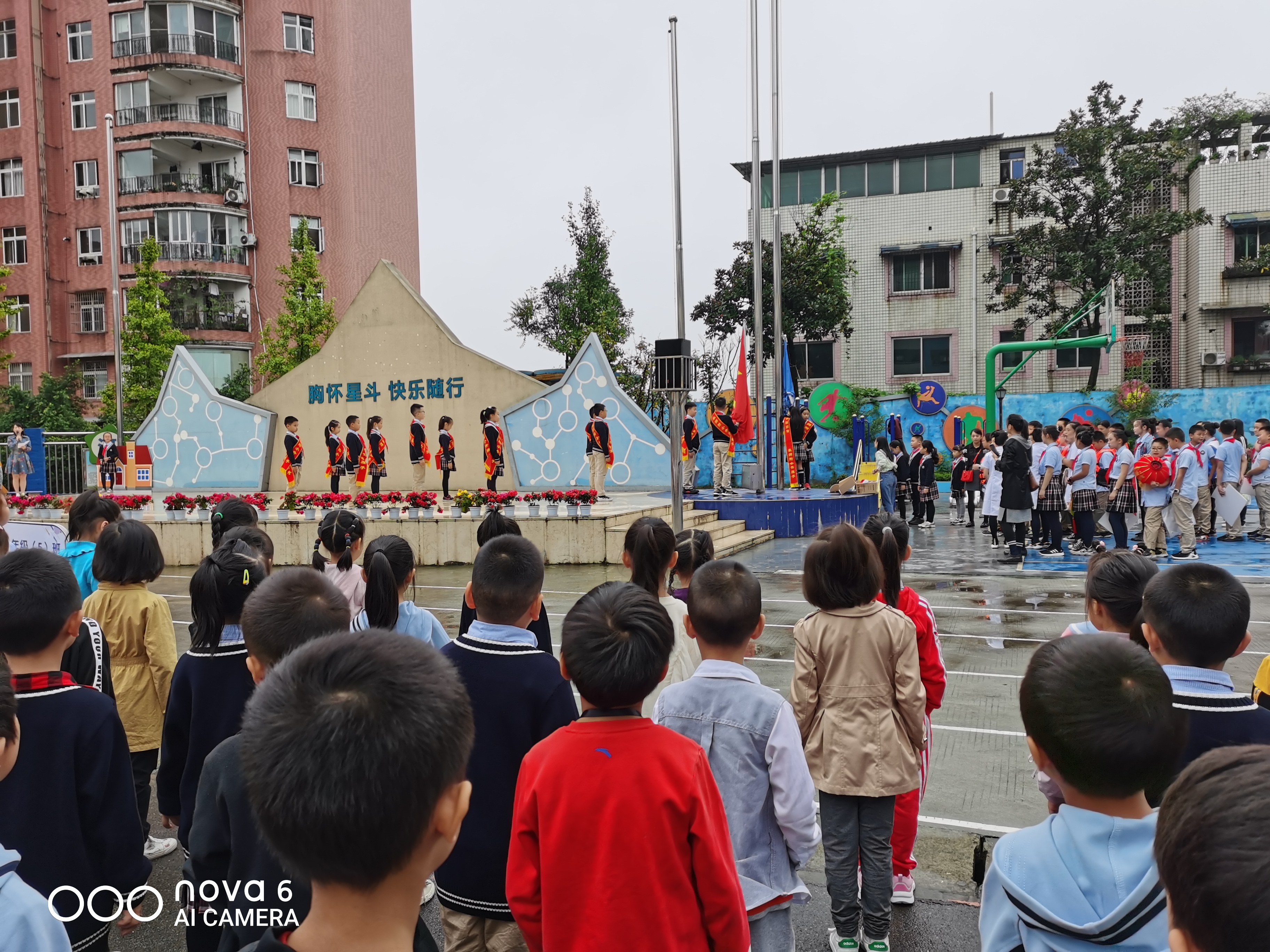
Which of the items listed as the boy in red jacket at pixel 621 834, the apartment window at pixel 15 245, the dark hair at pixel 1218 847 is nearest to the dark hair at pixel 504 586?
the boy in red jacket at pixel 621 834

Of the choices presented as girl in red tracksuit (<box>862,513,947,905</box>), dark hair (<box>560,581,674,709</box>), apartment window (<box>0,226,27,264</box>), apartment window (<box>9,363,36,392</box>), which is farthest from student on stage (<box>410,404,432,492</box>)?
apartment window (<box>0,226,27,264</box>)

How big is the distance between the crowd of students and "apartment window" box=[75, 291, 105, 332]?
121 feet

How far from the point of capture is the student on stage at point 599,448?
1678 centimetres

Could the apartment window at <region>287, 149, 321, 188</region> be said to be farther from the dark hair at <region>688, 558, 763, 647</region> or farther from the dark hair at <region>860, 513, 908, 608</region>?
the dark hair at <region>688, 558, 763, 647</region>

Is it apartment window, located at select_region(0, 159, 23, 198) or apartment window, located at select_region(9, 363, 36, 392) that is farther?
apartment window, located at select_region(0, 159, 23, 198)

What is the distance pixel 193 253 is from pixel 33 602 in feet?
→ 119

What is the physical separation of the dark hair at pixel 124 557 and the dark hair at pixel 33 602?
3.22 feet

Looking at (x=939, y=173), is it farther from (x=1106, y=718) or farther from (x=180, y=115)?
(x=1106, y=718)

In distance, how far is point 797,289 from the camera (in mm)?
27781

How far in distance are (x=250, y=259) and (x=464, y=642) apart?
36.7 metres

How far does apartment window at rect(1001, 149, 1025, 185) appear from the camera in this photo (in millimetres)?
29000

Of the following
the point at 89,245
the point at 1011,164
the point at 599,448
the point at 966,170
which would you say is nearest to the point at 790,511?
the point at 599,448

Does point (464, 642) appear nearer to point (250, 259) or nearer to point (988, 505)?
point (988, 505)

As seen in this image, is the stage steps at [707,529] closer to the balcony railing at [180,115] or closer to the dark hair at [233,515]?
the dark hair at [233,515]
